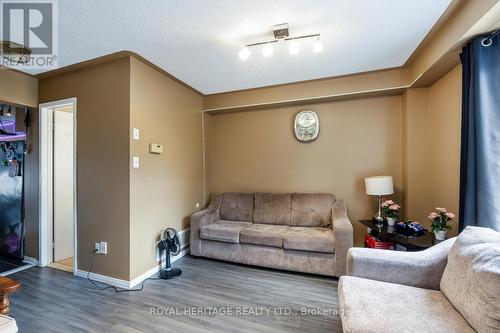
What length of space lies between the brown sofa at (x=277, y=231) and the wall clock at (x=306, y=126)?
89 cm

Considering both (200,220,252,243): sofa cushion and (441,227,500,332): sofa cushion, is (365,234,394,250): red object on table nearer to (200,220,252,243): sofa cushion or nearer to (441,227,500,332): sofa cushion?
(441,227,500,332): sofa cushion

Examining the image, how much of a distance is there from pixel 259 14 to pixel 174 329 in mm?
2595

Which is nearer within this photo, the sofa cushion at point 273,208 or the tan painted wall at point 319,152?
the tan painted wall at point 319,152

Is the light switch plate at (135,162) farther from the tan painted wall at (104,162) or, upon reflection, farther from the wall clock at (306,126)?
the wall clock at (306,126)

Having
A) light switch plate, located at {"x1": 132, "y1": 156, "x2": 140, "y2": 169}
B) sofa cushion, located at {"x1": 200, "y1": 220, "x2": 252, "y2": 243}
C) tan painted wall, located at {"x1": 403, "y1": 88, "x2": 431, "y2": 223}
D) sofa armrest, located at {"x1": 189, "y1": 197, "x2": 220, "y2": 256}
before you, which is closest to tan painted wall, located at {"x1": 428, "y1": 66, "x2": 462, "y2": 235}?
tan painted wall, located at {"x1": 403, "y1": 88, "x2": 431, "y2": 223}

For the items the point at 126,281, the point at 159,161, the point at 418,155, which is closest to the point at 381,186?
the point at 418,155

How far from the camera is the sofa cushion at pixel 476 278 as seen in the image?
41.2 inches

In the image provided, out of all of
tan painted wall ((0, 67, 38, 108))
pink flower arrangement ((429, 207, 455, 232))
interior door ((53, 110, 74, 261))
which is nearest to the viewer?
pink flower arrangement ((429, 207, 455, 232))

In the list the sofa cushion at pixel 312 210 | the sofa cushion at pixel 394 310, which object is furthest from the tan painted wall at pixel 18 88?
the sofa cushion at pixel 394 310

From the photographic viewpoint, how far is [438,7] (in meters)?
1.74

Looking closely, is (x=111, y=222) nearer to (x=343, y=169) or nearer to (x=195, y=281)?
(x=195, y=281)

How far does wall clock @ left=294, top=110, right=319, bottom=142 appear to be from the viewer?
343 centimetres

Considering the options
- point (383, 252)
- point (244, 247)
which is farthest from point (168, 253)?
point (383, 252)

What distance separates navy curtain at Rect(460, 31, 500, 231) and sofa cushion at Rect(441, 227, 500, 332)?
0.40 m
